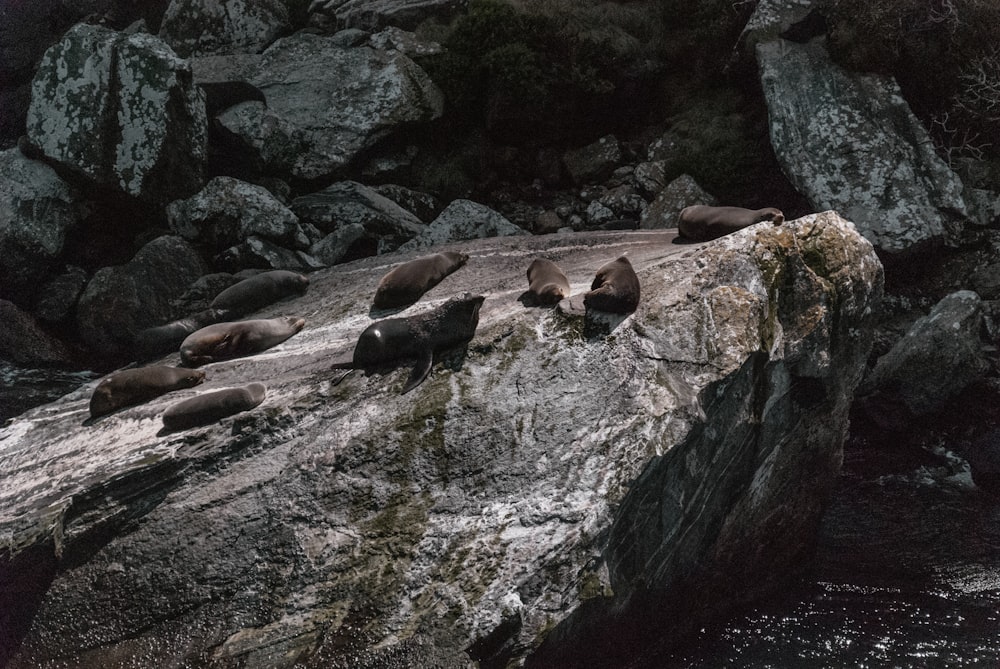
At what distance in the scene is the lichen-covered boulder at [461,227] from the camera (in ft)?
39.2

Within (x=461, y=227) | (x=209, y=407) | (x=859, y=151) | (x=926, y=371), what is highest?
(x=859, y=151)

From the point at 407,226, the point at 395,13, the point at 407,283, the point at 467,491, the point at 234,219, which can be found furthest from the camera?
the point at 395,13

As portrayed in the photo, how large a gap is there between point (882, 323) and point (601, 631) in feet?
23.8

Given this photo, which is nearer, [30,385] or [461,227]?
[30,385]

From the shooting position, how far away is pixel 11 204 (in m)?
12.1

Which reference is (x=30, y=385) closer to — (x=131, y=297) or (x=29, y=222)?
(x=131, y=297)

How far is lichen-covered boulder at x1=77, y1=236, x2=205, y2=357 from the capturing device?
1067 centimetres

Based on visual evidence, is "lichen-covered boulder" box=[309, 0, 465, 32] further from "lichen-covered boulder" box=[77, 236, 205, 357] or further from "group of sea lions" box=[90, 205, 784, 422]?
"group of sea lions" box=[90, 205, 784, 422]

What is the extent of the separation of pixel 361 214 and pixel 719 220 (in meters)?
6.04

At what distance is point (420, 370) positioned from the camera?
6410 mm

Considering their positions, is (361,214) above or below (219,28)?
below

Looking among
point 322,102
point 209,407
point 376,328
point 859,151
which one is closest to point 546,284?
point 376,328

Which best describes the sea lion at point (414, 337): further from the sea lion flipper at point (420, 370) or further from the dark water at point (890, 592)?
the dark water at point (890, 592)

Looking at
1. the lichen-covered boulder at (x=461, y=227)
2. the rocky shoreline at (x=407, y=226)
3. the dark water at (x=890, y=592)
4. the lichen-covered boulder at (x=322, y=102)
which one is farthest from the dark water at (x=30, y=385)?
the dark water at (x=890, y=592)
